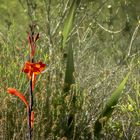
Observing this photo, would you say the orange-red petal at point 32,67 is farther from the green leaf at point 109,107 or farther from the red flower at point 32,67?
the green leaf at point 109,107

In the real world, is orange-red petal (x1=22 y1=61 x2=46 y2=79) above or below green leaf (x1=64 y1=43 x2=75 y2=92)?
above

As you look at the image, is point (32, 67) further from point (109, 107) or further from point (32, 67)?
point (109, 107)

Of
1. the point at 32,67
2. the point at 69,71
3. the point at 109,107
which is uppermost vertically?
the point at 32,67

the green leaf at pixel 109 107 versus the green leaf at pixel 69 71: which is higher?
the green leaf at pixel 69 71

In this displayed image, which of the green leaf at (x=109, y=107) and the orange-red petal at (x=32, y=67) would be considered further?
the green leaf at (x=109, y=107)

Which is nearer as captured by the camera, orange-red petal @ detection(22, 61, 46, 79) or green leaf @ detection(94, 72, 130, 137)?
orange-red petal @ detection(22, 61, 46, 79)

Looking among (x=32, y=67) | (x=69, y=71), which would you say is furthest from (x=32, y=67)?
(x=69, y=71)

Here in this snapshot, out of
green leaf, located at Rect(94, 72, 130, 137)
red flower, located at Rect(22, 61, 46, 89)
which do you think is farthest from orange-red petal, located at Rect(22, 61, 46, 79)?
green leaf, located at Rect(94, 72, 130, 137)

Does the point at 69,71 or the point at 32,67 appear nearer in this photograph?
the point at 32,67

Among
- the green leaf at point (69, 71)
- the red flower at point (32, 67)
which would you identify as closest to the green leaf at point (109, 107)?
the green leaf at point (69, 71)

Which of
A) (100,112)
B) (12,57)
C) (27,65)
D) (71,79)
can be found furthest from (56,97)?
(27,65)

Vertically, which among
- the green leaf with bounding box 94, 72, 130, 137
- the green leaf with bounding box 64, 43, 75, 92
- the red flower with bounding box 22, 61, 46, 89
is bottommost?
the green leaf with bounding box 94, 72, 130, 137

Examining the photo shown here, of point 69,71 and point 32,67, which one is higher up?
point 32,67

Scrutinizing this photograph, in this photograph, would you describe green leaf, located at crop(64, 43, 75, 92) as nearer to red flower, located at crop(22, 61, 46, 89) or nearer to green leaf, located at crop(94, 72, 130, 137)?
green leaf, located at crop(94, 72, 130, 137)
